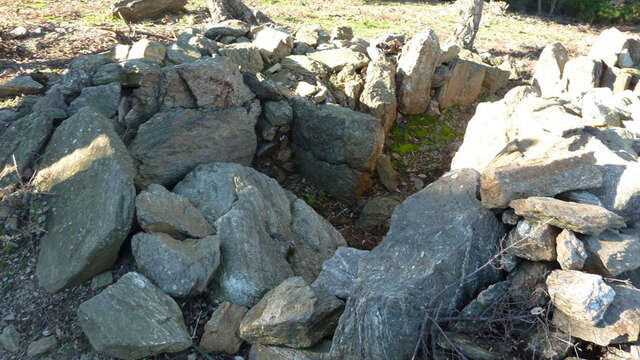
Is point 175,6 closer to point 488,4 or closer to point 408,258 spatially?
point 408,258

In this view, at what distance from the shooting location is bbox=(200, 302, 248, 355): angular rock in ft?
13.0

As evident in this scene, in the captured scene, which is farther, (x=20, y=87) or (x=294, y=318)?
(x=20, y=87)

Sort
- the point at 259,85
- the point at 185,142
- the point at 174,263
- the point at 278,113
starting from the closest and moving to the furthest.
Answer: the point at 174,263
the point at 185,142
the point at 259,85
the point at 278,113

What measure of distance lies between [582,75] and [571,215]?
6.62 metres

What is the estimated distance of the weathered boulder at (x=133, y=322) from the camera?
3.74m

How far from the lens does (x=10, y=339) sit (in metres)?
4.02

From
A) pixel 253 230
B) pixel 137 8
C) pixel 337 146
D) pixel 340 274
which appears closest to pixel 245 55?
pixel 337 146

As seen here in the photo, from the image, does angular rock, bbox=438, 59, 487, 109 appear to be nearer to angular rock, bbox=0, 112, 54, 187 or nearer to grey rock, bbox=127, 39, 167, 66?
grey rock, bbox=127, 39, 167, 66

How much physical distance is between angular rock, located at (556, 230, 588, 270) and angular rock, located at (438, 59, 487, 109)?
→ 250 inches

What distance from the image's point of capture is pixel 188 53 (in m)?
7.16

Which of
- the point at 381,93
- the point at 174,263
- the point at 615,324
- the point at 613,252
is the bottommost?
the point at 174,263

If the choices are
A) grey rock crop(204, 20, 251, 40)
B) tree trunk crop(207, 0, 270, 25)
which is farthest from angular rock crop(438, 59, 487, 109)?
tree trunk crop(207, 0, 270, 25)

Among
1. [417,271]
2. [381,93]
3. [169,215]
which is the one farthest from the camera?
[381,93]

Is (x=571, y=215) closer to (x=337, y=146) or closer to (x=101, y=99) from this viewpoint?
(x=337, y=146)
